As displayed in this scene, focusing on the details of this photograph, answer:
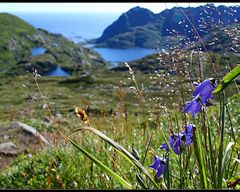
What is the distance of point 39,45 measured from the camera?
163250 mm

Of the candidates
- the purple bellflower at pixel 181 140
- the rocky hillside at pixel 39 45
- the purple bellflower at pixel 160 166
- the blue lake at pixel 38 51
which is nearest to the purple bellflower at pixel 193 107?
the purple bellflower at pixel 181 140

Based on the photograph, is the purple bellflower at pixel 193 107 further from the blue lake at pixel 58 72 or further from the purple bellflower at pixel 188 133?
the blue lake at pixel 58 72

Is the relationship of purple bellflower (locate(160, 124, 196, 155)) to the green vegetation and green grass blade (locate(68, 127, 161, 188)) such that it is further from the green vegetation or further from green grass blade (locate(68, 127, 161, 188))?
green grass blade (locate(68, 127, 161, 188))

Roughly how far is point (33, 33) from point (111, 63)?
31.9m

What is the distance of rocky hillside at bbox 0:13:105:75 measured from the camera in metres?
137

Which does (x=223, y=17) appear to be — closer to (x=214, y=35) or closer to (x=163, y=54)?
(x=214, y=35)

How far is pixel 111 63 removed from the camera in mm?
171000

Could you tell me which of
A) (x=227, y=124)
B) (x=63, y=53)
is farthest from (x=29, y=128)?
(x=63, y=53)

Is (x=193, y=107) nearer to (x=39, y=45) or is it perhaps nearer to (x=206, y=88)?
(x=206, y=88)

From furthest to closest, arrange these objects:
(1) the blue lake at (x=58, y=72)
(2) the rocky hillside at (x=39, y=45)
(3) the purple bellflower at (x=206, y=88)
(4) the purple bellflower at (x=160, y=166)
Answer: (2) the rocky hillside at (x=39, y=45)
(1) the blue lake at (x=58, y=72)
(4) the purple bellflower at (x=160, y=166)
(3) the purple bellflower at (x=206, y=88)

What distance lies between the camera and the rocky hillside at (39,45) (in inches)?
5399

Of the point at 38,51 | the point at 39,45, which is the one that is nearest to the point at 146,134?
the point at 38,51

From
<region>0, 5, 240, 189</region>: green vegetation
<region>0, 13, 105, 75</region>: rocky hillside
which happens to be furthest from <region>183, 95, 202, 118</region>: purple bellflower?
<region>0, 13, 105, 75</region>: rocky hillside

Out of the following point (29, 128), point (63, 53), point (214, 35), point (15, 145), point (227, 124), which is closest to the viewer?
point (214, 35)
